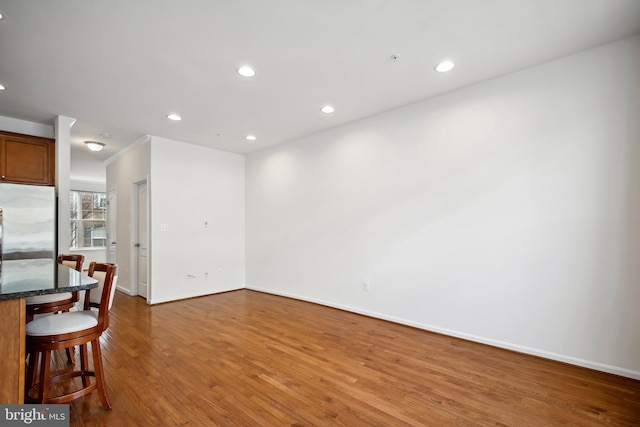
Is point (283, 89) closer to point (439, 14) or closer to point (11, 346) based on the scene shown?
point (439, 14)

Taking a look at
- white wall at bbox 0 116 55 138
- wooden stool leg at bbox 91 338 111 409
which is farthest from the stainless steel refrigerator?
wooden stool leg at bbox 91 338 111 409

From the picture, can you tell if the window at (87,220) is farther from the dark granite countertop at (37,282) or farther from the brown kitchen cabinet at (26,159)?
the dark granite countertop at (37,282)

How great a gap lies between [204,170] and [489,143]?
4725 millimetres

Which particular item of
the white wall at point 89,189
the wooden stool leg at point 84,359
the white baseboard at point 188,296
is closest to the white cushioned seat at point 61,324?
the wooden stool leg at point 84,359

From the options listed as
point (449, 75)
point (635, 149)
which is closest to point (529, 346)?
point (635, 149)

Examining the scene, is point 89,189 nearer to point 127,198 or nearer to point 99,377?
point 127,198

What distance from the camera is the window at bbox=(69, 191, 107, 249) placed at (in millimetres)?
8359

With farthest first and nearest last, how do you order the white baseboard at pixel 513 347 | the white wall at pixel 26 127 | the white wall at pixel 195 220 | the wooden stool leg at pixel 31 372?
the white wall at pixel 195 220 → the white wall at pixel 26 127 → the white baseboard at pixel 513 347 → the wooden stool leg at pixel 31 372

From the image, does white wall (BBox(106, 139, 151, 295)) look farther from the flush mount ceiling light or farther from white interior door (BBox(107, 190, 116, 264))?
the flush mount ceiling light

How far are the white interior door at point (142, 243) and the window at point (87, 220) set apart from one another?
183 inches

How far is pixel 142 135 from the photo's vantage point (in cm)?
491

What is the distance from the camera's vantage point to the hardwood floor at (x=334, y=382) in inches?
76.2

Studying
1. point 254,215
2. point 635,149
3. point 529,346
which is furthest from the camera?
point 254,215

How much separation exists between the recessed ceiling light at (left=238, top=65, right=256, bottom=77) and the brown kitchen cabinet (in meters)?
3.29
